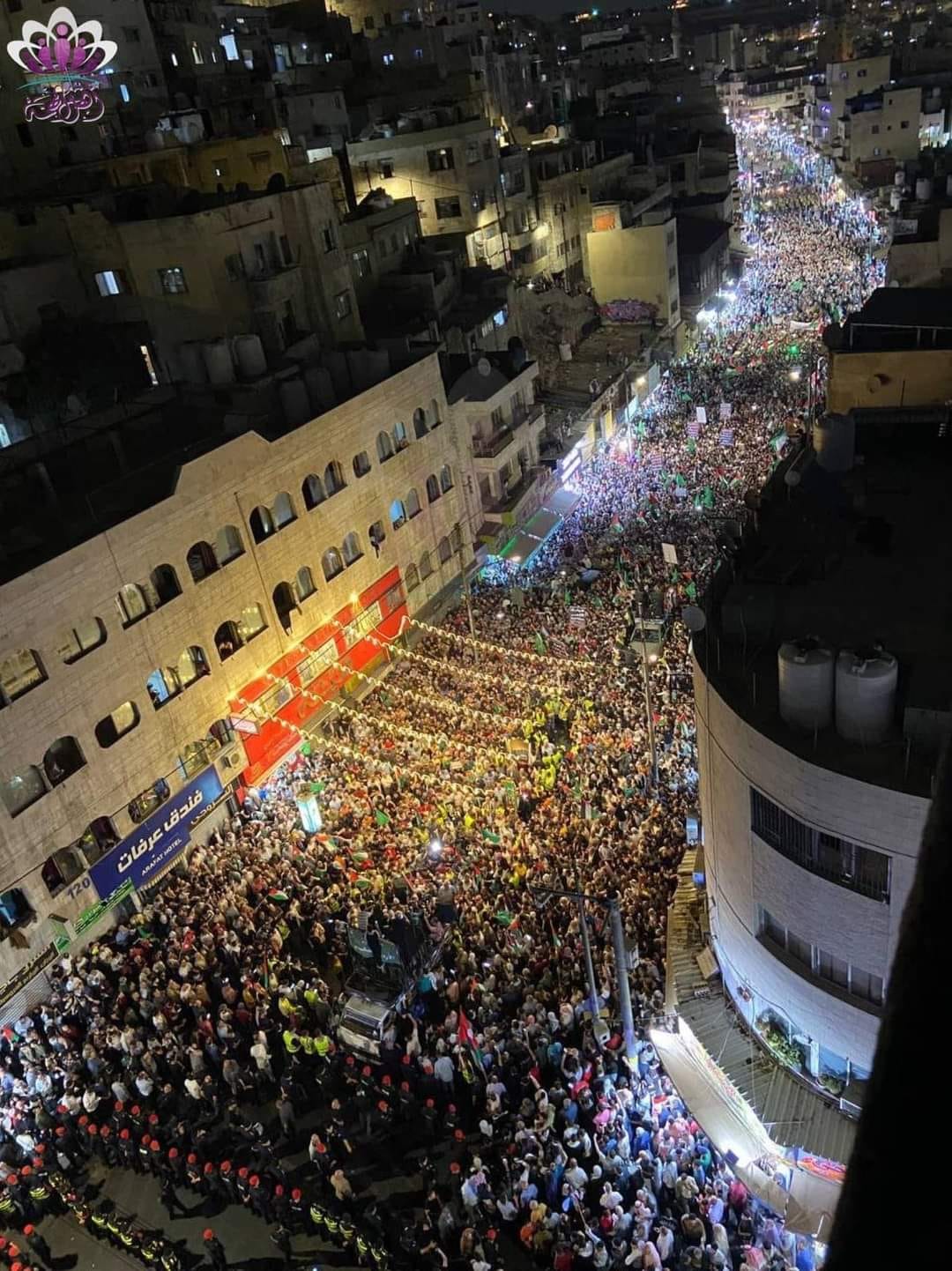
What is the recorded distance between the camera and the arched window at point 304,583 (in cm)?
2891

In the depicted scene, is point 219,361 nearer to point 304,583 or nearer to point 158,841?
point 304,583

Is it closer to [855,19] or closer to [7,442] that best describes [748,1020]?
[7,442]

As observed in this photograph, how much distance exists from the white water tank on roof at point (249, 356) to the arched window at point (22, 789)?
615 inches

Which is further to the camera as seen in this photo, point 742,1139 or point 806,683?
point 742,1139

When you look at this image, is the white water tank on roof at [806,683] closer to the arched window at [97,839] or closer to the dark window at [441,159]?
the arched window at [97,839]

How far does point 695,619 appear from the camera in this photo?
50.9 ft

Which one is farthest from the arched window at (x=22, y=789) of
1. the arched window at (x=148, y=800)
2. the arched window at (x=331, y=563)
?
the arched window at (x=331, y=563)

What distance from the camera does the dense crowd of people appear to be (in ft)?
50.7

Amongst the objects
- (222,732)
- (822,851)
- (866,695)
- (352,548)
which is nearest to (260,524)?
(352,548)

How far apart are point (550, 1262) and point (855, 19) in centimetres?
21587

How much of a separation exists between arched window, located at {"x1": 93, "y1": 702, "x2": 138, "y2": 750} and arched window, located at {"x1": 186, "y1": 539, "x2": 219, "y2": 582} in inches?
153

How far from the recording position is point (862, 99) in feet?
274
